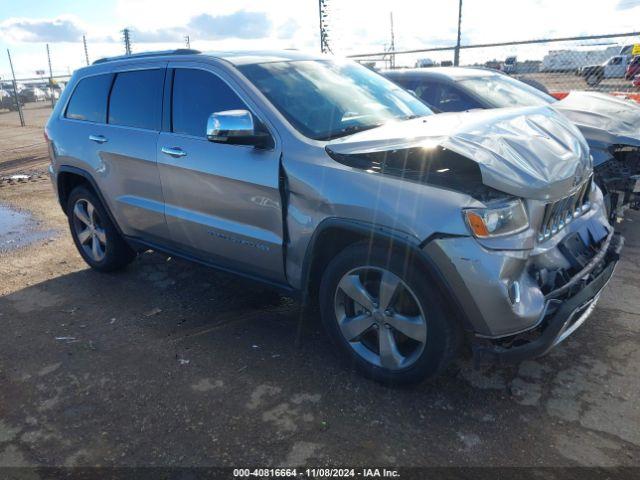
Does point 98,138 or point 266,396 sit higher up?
point 98,138

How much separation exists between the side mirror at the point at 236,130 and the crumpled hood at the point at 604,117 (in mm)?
3806

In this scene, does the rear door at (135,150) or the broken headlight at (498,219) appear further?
the rear door at (135,150)

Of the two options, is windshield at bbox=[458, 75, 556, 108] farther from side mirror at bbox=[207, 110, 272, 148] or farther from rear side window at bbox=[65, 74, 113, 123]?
rear side window at bbox=[65, 74, 113, 123]

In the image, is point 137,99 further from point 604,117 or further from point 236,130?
point 604,117

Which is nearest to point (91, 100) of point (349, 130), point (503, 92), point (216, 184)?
point (216, 184)

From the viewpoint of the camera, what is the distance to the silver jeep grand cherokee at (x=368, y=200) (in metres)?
2.58

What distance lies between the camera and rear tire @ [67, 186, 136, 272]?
4.89m

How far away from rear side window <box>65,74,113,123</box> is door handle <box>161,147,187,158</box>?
3.45 ft

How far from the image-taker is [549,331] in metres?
2.57

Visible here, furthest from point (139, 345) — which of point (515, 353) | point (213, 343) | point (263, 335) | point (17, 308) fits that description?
point (515, 353)

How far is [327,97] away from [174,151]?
116 centimetres

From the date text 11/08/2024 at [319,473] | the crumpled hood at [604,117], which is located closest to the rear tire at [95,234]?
the date text 11/08/2024 at [319,473]

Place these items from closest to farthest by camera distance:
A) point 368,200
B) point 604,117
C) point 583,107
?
point 368,200
point 604,117
point 583,107

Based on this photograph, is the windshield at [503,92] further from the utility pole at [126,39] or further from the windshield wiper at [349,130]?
the utility pole at [126,39]
